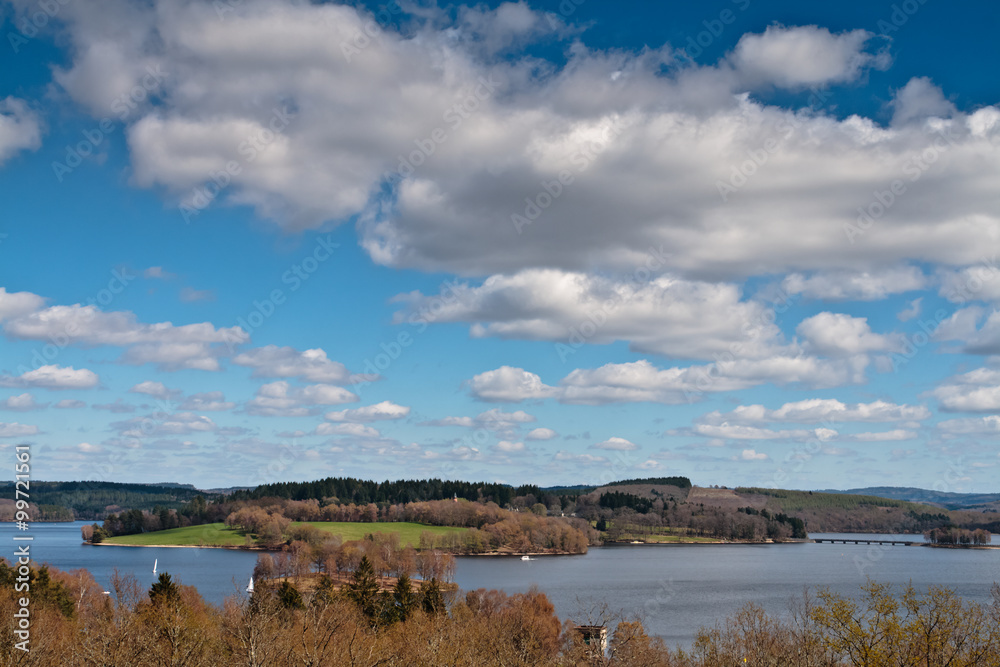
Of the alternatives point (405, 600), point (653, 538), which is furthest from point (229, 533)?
point (405, 600)

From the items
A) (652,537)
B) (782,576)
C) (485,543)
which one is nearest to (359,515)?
(485,543)

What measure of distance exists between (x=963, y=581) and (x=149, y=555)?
443 feet

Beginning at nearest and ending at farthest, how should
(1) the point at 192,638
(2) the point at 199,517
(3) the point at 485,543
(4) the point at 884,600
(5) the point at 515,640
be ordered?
(4) the point at 884,600
(1) the point at 192,638
(5) the point at 515,640
(3) the point at 485,543
(2) the point at 199,517

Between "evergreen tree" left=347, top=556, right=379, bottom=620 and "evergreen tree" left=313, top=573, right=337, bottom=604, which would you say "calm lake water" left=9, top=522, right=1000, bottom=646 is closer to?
"evergreen tree" left=347, top=556, right=379, bottom=620

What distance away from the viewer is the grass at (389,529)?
148 metres

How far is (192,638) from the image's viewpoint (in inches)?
1190

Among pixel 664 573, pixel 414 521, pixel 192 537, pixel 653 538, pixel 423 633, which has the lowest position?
pixel 192 537

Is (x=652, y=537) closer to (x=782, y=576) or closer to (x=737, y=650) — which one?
(x=782, y=576)

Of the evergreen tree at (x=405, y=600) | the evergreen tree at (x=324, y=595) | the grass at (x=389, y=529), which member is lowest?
the grass at (x=389, y=529)

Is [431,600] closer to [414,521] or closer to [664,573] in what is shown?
[664,573]

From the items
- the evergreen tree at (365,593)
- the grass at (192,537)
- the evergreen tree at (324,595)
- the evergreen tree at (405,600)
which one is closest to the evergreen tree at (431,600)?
the evergreen tree at (405,600)

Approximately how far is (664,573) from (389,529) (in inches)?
2557

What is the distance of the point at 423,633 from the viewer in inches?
1574

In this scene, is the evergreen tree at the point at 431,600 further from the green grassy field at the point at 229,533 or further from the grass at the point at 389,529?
the green grassy field at the point at 229,533
